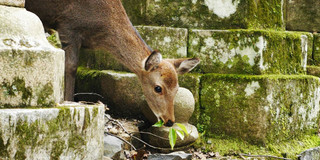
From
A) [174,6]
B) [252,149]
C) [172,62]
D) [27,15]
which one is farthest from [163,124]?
[27,15]

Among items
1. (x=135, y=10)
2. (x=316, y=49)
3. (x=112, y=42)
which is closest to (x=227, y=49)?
(x=135, y=10)

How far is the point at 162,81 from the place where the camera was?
Answer: 14.3 ft

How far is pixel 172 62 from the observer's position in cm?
440

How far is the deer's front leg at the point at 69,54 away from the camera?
4289 millimetres

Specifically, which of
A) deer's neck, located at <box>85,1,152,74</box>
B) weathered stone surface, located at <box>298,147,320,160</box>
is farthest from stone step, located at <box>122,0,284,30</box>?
weathered stone surface, located at <box>298,147,320,160</box>

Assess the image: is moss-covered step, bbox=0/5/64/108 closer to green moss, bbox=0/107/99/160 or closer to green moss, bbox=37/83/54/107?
green moss, bbox=37/83/54/107

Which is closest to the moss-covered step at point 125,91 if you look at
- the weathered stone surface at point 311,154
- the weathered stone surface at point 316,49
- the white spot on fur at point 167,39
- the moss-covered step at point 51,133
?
the white spot on fur at point 167,39

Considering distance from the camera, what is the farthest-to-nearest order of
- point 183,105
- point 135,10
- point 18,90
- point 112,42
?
point 135,10 < point 112,42 < point 183,105 < point 18,90

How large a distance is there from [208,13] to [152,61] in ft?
3.33

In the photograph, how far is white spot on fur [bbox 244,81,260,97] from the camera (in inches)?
167

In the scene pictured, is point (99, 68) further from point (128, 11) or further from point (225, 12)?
point (225, 12)

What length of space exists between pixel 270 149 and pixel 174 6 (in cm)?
211

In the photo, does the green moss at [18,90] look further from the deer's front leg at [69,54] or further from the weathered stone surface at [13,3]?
the deer's front leg at [69,54]

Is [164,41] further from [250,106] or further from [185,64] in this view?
[250,106]
